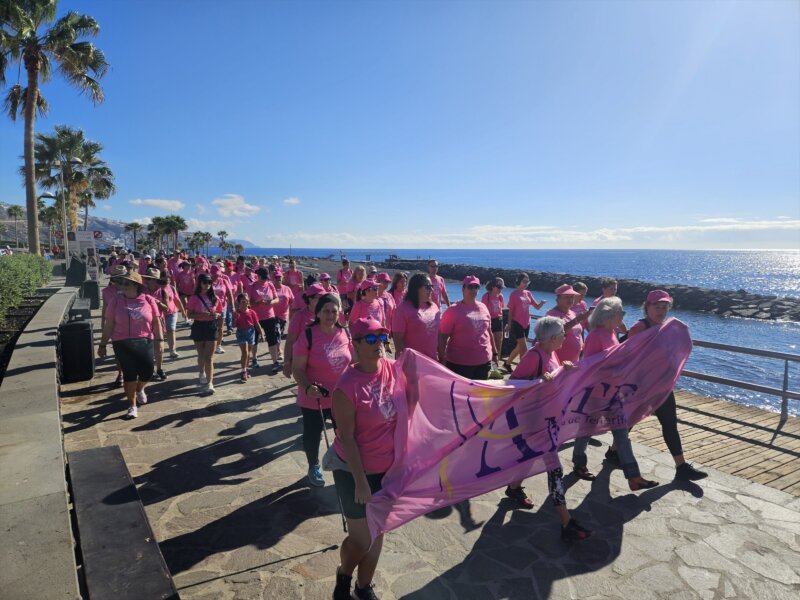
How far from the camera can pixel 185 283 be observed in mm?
13453

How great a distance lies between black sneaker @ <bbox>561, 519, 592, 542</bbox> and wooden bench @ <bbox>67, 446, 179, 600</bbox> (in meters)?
3.06

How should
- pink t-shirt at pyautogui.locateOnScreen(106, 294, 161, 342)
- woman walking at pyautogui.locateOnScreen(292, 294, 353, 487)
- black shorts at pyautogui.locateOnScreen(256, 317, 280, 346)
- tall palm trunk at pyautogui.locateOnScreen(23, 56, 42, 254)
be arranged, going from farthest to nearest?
1. tall palm trunk at pyautogui.locateOnScreen(23, 56, 42, 254)
2. black shorts at pyautogui.locateOnScreen(256, 317, 280, 346)
3. pink t-shirt at pyautogui.locateOnScreen(106, 294, 161, 342)
4. woman walking at pyautogui.locateOnScreen(292, 294, 353, 487)

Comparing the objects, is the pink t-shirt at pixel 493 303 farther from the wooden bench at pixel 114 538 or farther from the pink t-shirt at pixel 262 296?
the wooden bench at pixel 114 538

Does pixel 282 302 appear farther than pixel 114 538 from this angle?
Yes

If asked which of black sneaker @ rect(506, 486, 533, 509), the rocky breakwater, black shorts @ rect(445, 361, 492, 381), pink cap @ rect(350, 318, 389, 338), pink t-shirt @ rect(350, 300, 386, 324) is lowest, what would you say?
the rocky breakwater

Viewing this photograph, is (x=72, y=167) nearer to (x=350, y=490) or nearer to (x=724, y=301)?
(x=350, y=490)

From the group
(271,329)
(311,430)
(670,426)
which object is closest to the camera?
(311,430)

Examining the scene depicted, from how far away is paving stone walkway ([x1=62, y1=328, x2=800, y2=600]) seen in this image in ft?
11.5

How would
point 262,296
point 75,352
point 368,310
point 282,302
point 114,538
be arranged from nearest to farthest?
point 114,538
point 368,310
point 75,352
point 262,296
point 282,302

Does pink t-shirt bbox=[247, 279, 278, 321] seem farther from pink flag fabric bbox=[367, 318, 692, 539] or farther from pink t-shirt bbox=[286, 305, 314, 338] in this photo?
pink flag fabric bbox=[367, 318, 692, 539]

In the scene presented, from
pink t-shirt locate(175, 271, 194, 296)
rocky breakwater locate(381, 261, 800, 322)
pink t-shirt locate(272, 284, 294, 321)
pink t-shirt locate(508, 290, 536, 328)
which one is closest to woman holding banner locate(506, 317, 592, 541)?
pink t-shirt locate(508, 290, 536, 328)

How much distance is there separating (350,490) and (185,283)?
12044mm

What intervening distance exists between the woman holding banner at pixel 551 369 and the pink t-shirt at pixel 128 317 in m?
5.25

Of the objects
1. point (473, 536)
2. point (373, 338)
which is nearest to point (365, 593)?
point (473, 536)
